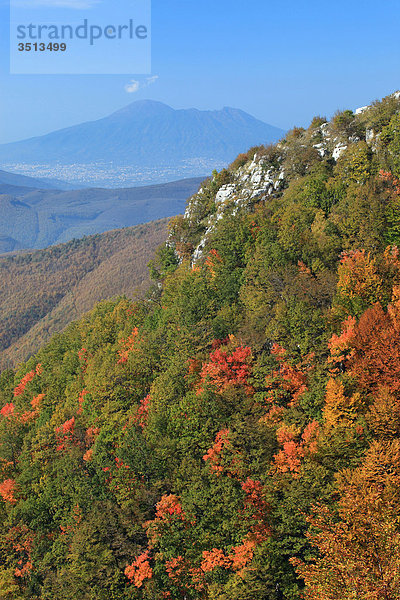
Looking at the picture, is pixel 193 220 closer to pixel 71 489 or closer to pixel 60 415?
pixel 60 415

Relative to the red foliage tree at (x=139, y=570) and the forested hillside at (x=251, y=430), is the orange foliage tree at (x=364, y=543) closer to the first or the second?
the forested hillside at (x=251, y=430)

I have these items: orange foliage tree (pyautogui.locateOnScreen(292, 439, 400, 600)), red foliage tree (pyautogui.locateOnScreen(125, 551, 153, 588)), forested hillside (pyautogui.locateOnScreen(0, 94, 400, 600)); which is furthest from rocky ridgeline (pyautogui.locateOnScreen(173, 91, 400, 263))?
orange foliage tree (pyautogui.locateOnScreen(292, 439, 400, 600))

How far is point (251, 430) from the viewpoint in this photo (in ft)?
114

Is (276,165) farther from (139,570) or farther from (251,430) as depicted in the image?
(139,570)

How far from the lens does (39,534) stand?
46.0 meters

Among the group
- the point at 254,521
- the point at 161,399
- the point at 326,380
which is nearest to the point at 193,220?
the point at 161,399

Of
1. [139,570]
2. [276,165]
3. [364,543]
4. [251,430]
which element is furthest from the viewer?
[276,165]

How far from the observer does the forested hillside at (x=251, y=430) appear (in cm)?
2911

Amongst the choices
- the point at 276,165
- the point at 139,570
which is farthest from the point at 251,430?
the point at 276,165

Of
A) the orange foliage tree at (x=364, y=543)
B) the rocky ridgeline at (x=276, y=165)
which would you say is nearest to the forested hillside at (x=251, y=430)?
the orange foliage tree at (x=364, y=543)

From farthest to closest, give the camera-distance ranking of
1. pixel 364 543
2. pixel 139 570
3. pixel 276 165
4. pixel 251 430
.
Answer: pixel 276 165 → pixel 139 570 → pixel 251 430 → pixel 364 543

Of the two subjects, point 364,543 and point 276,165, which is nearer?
point 364,543

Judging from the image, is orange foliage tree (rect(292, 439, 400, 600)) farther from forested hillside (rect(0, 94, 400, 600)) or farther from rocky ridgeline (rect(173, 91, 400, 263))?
rocky ridgeline (rect(173, 91, 400, 263))

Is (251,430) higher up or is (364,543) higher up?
(364,543)
